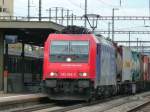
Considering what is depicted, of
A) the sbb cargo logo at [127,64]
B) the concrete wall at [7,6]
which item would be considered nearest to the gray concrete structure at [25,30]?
the sbb cargo logo at [127,64]

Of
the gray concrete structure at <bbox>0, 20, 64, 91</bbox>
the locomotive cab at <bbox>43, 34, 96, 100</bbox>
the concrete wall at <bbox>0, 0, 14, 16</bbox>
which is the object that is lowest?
the locomotive cab at <bbox>43, 34, 96, 100</bbox>

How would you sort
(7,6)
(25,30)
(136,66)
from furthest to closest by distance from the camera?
(7,6)
(136,66)
(25,30)

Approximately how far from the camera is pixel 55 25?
3234 centimetres

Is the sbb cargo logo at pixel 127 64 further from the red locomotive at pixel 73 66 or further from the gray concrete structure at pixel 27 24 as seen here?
the red locomotive at pixel 73 66

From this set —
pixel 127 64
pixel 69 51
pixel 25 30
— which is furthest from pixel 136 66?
pixel 69 51

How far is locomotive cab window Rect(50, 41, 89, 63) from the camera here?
24.6 meters

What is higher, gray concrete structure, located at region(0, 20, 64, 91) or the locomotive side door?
Result: gray concrete structure, located at region(0, 20, 64, 91)

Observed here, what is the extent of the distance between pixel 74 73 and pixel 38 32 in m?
12.7

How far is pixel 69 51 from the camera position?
24.8 metres

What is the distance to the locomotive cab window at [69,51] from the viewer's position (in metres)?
24.6

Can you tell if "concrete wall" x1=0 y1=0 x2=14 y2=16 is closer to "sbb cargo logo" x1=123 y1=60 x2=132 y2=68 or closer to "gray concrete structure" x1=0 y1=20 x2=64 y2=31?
"sbb cargo logo" x1=123 y1=60 x2=132 y2=68

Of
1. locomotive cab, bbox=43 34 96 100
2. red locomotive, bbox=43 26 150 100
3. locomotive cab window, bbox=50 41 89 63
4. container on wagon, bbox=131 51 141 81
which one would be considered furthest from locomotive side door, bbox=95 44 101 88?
container on wagon, bbox=131 51 141 81

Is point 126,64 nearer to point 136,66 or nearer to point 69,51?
point 136,66

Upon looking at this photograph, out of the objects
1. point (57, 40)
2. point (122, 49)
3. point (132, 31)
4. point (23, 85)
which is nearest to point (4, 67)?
point (23, 85)
